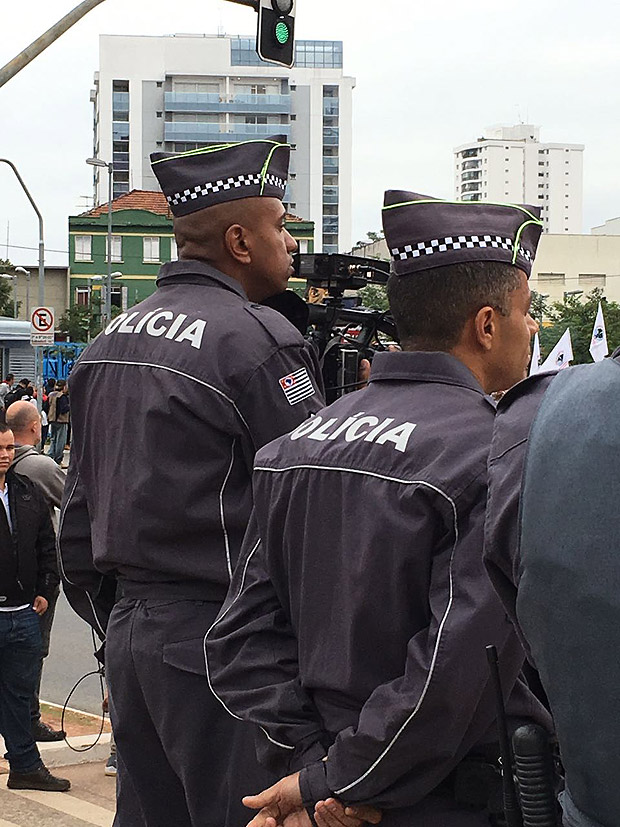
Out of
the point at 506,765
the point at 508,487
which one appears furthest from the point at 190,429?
the point at 508,487

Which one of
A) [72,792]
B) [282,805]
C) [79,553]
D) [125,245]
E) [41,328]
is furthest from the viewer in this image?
[125,245]

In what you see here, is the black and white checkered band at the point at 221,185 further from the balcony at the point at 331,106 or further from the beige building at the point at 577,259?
the balcony at the point at 331,106

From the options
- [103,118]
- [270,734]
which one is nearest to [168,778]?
[270,734]

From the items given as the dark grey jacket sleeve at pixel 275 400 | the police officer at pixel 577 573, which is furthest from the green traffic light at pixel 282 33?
the police officer at pixel 577 573

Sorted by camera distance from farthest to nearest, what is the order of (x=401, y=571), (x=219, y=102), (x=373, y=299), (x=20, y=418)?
(x=219, y=102) → (x=373, y=299) → (x=20, y=418) → (x=401, y=571)

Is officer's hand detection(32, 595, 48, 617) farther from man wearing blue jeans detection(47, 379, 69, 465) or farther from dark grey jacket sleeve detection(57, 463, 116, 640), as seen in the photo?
man wearing blue jeans detection(47, 379, 69, 465)

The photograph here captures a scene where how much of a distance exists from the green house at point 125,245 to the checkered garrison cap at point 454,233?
69.9 metres

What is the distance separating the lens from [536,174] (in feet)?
598

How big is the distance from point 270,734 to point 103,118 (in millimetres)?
126525

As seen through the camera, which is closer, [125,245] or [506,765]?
[506,765]

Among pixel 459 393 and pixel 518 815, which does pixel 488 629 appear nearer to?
pixel 518 815

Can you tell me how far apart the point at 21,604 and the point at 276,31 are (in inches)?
274

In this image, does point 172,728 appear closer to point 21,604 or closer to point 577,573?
point 577,573

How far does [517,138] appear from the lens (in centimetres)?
18925
